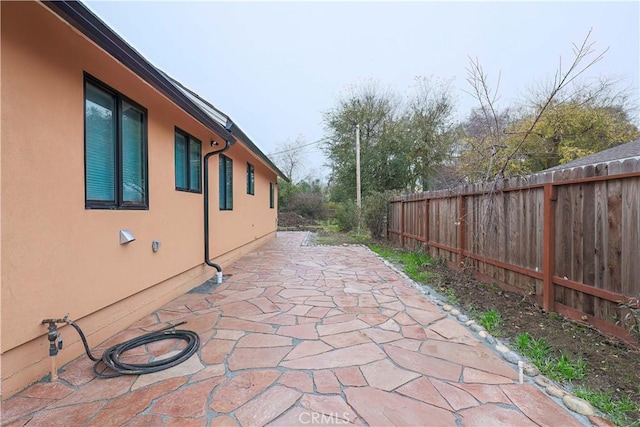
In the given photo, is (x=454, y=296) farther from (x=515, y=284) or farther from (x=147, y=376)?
(x=147, y=376)

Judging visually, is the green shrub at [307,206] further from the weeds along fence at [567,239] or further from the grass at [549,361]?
the grass at [549,361]

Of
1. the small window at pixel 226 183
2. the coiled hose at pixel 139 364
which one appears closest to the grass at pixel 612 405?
the coiled hose at pixel 139 364

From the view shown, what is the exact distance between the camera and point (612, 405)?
1838mm

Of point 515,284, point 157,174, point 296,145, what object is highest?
point 296,145

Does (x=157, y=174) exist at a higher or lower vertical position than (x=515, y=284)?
higher

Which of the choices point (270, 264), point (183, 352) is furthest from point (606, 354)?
point (270, 264)

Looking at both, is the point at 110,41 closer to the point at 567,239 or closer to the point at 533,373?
the point at 533,373

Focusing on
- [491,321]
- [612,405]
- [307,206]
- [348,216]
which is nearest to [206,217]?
[491,321]

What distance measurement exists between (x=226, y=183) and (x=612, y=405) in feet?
20.7

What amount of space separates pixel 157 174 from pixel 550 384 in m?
4.36

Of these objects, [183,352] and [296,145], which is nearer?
[183,352]

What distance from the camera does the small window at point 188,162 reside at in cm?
436

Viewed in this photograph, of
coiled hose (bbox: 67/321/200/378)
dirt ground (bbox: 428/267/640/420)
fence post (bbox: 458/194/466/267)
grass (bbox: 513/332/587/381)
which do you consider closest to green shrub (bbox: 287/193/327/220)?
fence post (bbox: 458/194/466/267)

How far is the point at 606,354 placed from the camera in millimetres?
2387
